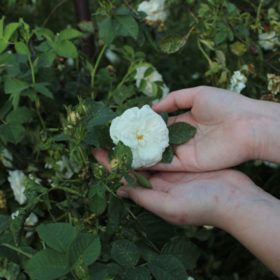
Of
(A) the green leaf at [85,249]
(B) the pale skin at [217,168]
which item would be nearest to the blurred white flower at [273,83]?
(B) the pale skin at [217,168]

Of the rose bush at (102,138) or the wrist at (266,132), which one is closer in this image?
the rose bush at (102,138)

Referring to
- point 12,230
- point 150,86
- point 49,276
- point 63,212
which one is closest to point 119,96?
point 150,86

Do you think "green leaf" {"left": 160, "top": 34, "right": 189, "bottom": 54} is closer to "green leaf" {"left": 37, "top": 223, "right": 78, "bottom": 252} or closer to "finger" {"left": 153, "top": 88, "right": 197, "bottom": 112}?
"finger" {"left": 153, "top": 88, "right": 197, "bottom": 112}

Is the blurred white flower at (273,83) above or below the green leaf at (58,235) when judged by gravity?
below

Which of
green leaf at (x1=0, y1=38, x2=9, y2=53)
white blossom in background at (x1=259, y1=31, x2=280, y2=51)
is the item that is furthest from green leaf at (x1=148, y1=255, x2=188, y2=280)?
white blossom in background at (x1=259, y1=31, x2=280, y2=51)

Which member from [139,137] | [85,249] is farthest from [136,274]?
[139,137]

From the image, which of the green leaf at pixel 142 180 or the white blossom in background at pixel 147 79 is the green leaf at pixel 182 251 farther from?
the white blossom in background at pixel 147 79

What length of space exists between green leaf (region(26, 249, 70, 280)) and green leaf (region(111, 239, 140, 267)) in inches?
7.0

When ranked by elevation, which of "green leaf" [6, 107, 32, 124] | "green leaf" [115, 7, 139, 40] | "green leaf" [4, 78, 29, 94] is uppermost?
"green leaf" [115, 7, 139, 40]

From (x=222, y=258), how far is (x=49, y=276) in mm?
1235

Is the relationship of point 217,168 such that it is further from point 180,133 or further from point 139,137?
point 139,137

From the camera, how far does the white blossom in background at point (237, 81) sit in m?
1.83

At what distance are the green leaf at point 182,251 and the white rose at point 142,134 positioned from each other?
8.2 inches

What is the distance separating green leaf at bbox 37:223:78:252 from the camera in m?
1.15
